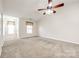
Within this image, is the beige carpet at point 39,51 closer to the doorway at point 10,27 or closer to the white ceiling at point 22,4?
the white ceiling at point 22,4

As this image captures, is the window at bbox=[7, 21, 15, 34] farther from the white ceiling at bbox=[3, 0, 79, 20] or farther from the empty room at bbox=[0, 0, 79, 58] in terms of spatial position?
the white ceiling at bbox=[3, 0, 79, 20]

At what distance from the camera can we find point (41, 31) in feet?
33.8

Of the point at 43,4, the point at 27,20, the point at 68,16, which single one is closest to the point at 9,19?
the point at 27,20

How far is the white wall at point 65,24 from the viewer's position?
20.1 ft

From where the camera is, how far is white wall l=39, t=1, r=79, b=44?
611 centimetres

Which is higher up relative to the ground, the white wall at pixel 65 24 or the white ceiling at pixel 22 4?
the white ceiling at pixel 22 4

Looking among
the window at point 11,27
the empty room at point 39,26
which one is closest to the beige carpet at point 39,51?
the empty room at point 39,26

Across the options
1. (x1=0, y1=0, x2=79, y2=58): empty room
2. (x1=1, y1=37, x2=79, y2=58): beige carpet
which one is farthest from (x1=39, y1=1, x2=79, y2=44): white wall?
(x1=1, y1=37, x2=79, y2=58): beige carpet

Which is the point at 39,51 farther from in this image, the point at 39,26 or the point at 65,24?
the point at 39,26

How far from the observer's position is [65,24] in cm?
691

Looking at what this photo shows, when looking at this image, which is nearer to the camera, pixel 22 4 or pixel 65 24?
pixel 22 4

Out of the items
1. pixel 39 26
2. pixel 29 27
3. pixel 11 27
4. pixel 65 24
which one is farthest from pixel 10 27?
pixel 65 24

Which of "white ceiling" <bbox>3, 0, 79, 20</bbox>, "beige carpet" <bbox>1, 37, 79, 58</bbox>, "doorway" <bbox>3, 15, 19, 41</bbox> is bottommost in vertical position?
"beige carpet" <bbox>1, 37, 79, 58</bbox>

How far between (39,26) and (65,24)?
4318 millimetres
